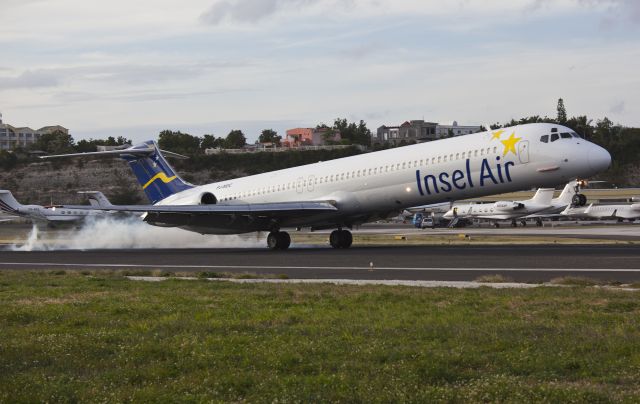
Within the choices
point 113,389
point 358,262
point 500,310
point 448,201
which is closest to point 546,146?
point 448,201

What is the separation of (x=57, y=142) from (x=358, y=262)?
15112 cm

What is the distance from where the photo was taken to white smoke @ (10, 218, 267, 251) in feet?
158

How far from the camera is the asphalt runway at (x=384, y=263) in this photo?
80.3ft

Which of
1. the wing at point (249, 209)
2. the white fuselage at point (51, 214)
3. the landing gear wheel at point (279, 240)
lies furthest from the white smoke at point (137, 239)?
the white fuselage at point (51, 214)

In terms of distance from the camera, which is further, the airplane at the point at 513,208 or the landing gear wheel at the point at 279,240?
the airplane at the point at 513,208

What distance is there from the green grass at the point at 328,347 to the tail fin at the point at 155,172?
28706mm

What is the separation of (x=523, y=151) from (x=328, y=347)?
23.1 metres

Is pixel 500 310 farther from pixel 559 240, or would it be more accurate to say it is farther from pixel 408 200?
pixel 559 240

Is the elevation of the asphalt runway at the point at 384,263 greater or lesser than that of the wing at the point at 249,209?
lesser

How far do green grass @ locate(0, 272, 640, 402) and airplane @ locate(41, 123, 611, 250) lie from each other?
1533cm

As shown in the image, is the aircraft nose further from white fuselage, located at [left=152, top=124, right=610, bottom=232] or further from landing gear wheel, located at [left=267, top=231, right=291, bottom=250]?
landing gear wheel, located at [left=267, top=231, right=291, bottom=250]

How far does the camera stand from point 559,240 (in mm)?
46156

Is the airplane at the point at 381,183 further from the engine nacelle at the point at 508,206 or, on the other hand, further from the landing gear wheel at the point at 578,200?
the engine nacelle at the point at 508,206

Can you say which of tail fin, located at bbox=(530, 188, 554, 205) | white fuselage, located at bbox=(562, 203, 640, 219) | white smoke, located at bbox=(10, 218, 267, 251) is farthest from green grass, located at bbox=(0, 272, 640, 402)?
white fuselage, located at bbox=(562, 203, 640, 219)
